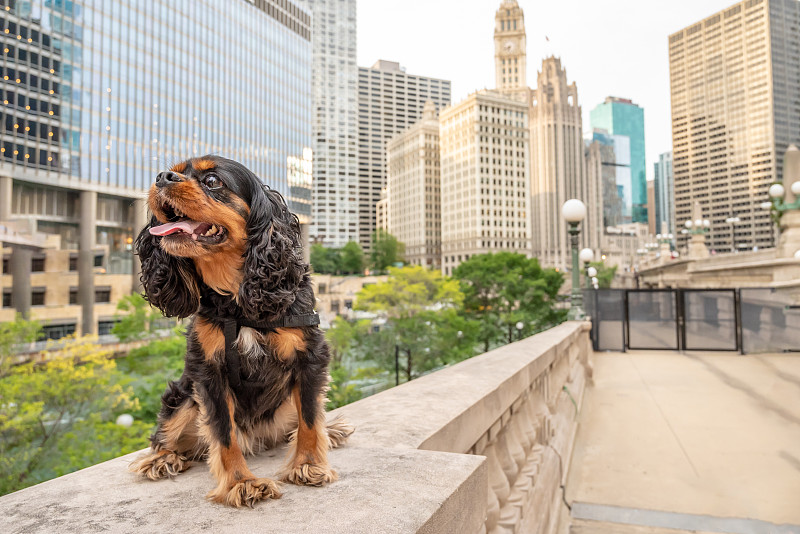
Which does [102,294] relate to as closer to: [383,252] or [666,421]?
[666,421]

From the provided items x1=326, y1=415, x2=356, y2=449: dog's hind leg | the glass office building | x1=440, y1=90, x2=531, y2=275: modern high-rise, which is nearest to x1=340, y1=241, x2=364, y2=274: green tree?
x1=440, y1=90, x2=531, y2=275: modern high-rise

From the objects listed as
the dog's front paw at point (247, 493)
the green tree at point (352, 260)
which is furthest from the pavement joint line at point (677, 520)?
the green tree at point (352, 260)

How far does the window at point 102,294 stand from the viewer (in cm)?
4066

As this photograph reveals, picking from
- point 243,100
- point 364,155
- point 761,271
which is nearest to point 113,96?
point 243,100

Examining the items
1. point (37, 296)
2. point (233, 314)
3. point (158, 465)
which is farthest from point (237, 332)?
point (37, 296)

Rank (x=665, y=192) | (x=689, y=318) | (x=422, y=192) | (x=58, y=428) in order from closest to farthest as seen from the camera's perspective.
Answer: (x=689, y=318) → (x=58, y=428) → (x=422, y=192) → (x=665, y=192)

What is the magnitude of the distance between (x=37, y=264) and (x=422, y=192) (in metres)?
Result: 89.8

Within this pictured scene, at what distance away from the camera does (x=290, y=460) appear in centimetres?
174

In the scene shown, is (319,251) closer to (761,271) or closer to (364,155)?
(364,155)

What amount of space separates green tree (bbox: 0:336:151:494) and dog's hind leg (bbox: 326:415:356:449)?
14.0 meters

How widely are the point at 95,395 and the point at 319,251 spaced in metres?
80.5

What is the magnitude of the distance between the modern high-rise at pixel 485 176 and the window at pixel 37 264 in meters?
78.3

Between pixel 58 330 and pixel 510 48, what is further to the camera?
pixel 510 48

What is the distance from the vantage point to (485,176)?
104938 mm
